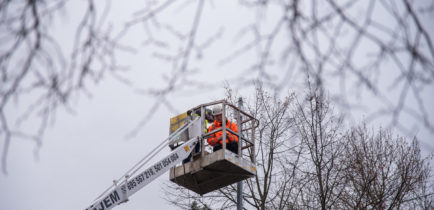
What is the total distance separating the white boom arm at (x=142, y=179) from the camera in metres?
9.33

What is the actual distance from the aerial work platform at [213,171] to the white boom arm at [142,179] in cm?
34

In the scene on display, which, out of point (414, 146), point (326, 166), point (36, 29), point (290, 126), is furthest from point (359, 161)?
point (36, 29)

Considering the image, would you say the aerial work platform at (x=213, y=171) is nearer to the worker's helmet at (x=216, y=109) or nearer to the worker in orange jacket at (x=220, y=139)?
the worker in orange jacket at (x=220, y=139)

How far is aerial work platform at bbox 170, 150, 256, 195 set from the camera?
9336 millimetres

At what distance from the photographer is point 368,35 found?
3305mm

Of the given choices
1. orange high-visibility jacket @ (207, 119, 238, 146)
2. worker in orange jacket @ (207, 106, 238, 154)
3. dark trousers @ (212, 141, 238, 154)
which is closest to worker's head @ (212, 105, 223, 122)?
worker in orange jacket @ (207, 106, 238, 154)

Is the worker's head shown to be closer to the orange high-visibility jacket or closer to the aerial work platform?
the orange high-visibility jacket

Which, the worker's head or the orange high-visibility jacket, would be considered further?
the worker's head

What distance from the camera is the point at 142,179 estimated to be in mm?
9555

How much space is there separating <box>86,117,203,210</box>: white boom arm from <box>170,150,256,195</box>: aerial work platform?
335mm

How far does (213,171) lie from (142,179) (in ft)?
4.76

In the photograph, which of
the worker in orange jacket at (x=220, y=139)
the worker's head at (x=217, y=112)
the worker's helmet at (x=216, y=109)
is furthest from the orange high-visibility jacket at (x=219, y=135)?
the worker's helmet at (x=216, y=109)

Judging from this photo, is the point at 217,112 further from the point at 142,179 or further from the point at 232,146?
the point at 142,179

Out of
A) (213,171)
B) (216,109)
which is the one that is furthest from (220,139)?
(216,109)
